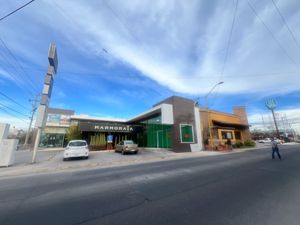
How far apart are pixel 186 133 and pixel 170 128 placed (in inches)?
98.8

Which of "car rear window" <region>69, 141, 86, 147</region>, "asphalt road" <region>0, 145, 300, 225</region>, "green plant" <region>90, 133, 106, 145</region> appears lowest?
"asphalt road" <region>0, 145, 300, 225</region>

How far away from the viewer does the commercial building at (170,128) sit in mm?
21453

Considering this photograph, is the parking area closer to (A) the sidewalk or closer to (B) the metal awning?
(A) the sidewalk

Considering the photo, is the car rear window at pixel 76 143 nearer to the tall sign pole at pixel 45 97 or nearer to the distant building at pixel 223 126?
the tall sign pole at pixel 45 97

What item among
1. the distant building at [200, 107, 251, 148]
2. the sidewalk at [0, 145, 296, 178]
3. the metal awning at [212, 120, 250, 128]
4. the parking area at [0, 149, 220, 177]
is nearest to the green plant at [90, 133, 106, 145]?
the sidewalk at [0, 145, 296, 178]

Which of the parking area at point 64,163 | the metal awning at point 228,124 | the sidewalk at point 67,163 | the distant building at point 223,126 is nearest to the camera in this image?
the sidewalk at point 67,163

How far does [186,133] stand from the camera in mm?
22078

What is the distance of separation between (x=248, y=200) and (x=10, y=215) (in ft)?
20.4

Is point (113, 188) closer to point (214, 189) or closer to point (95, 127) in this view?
point (214, 189)

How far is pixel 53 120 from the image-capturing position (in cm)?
3422

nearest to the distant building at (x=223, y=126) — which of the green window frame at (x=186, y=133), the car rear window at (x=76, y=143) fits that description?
the green window frame at (x=186, y=133)

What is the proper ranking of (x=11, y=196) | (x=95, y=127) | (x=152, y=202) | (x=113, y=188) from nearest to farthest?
1. (x=152, y=202)
2. (x=11, y=196)
3. (x=113, y=188)
4. (x=95, y=127)

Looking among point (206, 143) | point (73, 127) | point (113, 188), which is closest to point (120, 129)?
point (73, 127)

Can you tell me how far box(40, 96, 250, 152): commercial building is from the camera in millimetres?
21453
